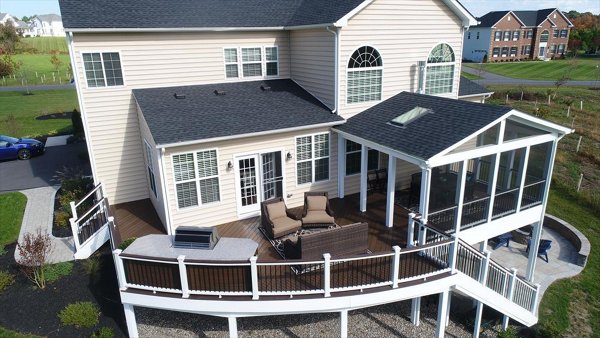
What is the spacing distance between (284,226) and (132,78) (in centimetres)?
716

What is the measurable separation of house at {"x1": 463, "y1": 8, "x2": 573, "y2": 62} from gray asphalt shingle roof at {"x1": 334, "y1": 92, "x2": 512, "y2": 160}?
191 feet

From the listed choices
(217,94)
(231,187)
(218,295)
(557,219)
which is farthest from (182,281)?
(557,219)

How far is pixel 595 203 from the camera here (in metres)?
16.4

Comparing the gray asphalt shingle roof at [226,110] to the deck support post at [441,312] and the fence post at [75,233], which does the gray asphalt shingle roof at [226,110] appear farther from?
the deck support post at [441,312]

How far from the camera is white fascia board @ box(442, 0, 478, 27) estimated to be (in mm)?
13383

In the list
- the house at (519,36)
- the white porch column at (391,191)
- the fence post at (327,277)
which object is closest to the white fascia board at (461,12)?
the white porch column at (391,191)

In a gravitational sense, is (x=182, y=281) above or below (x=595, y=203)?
above

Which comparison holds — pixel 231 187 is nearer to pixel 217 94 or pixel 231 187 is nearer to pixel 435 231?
pixel 217 94

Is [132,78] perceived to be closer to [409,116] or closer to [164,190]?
[164,190]

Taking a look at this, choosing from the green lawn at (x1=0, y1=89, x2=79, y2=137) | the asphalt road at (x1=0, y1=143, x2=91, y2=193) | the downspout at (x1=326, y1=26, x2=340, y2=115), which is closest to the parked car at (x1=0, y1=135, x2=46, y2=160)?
the asphalt road at (x1=0, y1=143, x2=91, y2=193)

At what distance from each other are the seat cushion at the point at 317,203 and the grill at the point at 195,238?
3.05m

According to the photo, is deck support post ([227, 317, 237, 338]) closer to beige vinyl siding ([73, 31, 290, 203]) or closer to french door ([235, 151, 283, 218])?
french door ([235, 151, 283, 218])

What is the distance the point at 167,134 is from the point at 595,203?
17.4m

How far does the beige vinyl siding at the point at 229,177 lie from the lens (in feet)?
35.9
